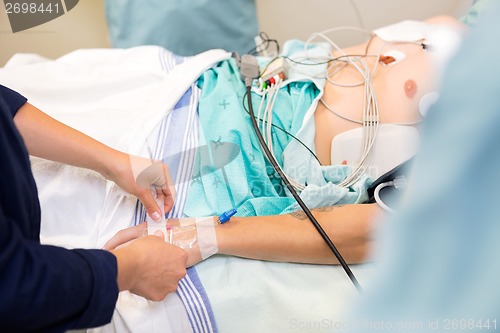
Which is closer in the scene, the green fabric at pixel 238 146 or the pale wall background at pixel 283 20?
the green fabric at pixel 238 146

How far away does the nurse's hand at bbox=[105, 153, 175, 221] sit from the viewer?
31.2 inches

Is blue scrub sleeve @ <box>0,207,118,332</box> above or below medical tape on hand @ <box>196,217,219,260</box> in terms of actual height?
above

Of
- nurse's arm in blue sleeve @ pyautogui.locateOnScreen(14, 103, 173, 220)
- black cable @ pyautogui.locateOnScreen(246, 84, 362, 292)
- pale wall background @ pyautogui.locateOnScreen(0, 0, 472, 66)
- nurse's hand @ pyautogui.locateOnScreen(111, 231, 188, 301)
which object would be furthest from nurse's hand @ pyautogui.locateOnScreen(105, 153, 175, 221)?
pale wall background @ pyautogui.locateOnScreen(0, 0, 472, 66)

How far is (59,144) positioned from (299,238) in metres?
0.51

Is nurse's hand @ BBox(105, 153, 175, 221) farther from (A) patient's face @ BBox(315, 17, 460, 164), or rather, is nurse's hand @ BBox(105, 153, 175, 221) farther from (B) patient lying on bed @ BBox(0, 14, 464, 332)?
(A) patient's face @ BBox(315, 17, 460, 164)

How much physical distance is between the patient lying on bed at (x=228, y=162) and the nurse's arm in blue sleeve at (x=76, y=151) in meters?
0.05

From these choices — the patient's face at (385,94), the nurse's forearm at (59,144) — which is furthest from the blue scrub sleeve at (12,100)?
the patient's face at (385,94)

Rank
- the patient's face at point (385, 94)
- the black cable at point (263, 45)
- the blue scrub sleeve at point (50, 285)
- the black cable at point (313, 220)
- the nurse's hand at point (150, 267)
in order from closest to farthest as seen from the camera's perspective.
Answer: the blue scrub sleeve at point (50, 285) → the nurse's hand at point (150, 267) → the black cable at point (313, 220) → the patient's face at point (385, 94) → the black cable at point (263, 45)

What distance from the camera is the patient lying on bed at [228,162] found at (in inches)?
29.8

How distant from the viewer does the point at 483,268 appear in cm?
28

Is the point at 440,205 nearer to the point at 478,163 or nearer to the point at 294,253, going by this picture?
the point at 478,163

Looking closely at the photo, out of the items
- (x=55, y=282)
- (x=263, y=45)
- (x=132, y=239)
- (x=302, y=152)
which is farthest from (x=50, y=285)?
(x=263, y=45)

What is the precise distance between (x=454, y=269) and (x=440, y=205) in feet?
0.17

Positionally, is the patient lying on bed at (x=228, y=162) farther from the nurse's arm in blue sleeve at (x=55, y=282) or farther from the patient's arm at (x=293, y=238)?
the nurse's arm in blue sleeve at (x=55, y=282)
